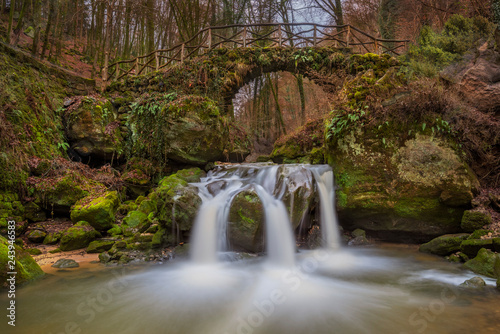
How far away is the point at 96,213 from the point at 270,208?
13.3 feet

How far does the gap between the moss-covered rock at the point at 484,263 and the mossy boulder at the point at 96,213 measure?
722 cm

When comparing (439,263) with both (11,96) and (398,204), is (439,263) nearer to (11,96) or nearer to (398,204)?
(398,204)

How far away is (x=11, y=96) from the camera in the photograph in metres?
6.52

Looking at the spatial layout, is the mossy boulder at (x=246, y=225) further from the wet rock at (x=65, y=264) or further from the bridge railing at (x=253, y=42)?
the bridge railing at (x=253, y=42)

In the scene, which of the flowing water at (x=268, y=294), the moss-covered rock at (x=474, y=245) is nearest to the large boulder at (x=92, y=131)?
the flowing water at (x=268, y=294)

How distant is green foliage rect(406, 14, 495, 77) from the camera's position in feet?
22.3

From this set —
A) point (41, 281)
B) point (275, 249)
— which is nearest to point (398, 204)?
point (275, 249)

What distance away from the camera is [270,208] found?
18.9ft

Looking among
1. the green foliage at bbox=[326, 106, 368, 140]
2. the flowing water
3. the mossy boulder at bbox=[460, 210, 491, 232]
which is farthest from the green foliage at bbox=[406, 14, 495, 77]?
the flowing water

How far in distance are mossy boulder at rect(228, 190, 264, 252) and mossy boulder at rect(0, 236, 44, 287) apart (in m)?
3.35

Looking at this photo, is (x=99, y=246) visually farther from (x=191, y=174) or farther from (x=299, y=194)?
(x=299, y=194)

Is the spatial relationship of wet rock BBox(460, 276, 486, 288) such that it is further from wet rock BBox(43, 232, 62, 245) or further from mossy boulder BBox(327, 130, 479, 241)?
wet rock BBox(43, 232, 62, 245)

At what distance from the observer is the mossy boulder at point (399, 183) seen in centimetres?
533

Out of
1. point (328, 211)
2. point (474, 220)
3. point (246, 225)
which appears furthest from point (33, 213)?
point (474, 220)
